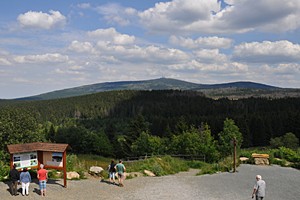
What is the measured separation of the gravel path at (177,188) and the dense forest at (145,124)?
2216cm

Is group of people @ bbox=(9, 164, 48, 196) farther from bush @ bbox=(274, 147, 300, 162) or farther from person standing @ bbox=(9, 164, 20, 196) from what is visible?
bush @ bbox=(274, 147, 300, 162)

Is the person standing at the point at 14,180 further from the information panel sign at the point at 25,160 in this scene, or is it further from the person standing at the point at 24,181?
the information panel sign at the point at 25,160

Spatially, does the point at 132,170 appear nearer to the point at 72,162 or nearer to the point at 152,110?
the point at 72,162

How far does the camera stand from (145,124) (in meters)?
76.2

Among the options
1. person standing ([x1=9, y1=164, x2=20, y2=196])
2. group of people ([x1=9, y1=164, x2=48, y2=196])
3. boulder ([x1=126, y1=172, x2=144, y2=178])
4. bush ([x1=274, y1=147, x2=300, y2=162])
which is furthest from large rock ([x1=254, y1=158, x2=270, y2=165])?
person standing ([x1=9, y1=164, x2=20, y2=196])

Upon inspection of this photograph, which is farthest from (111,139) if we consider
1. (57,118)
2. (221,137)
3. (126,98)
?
(126,98)

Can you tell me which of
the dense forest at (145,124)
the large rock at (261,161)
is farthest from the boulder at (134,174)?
the dense forest at (145,124)

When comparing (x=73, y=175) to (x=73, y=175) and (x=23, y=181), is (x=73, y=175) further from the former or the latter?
(x=23, y=181)

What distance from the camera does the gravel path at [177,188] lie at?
55.6ft

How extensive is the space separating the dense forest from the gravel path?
2216 centimetres

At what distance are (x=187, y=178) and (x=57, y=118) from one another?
151m

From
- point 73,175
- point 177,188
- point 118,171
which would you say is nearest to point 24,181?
point 73,175

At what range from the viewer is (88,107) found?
175750 mm

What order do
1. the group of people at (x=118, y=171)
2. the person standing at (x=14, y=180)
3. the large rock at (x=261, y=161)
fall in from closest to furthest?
the person standing at (x=14, y=180) < the group of people at (x=118, y=171) < the large rock at (x=261, y=161)
